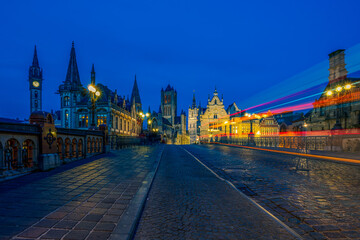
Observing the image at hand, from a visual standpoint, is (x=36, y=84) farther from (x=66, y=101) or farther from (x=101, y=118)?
(x=101, y=118)

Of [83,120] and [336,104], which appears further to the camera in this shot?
[83,120]

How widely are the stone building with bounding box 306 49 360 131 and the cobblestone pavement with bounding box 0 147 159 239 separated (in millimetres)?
35282

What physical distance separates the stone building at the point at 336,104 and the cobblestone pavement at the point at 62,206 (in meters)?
35.3

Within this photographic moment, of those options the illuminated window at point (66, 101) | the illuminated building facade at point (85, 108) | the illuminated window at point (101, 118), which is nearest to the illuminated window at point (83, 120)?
the illuminated building facade at point (85, 108)

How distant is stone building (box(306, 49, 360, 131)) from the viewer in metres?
29.3

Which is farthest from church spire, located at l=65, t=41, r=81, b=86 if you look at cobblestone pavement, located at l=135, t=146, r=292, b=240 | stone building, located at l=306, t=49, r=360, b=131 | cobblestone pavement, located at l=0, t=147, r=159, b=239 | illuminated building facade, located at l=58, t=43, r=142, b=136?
stone building, located at l=306, t=49, r=360, b=131

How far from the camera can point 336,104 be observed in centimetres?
3083

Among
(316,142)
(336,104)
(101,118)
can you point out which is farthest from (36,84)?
(336,104)

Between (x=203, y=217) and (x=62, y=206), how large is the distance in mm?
2844

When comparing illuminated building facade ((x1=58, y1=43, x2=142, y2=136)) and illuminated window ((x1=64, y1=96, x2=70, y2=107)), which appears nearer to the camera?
illuminated building facade ((x1=58, y1=43, x2=142, y2=136))

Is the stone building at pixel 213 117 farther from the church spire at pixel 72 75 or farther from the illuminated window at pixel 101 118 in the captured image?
the church spire at pixel 72 75

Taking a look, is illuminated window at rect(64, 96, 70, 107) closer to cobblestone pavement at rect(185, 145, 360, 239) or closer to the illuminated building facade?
the illuminated building facade

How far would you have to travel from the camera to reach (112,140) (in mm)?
21984

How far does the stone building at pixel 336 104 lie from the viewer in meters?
29.3
